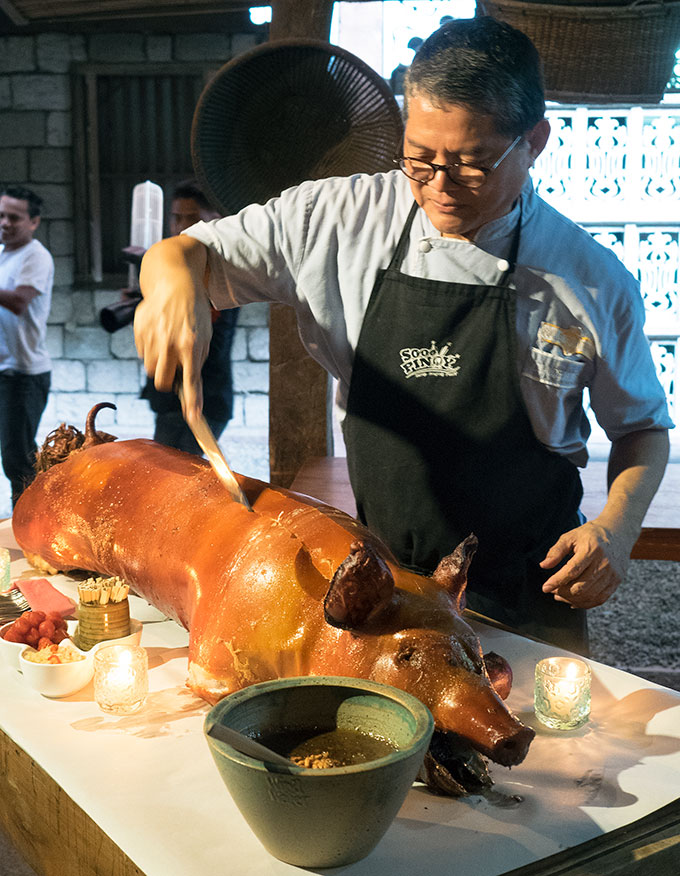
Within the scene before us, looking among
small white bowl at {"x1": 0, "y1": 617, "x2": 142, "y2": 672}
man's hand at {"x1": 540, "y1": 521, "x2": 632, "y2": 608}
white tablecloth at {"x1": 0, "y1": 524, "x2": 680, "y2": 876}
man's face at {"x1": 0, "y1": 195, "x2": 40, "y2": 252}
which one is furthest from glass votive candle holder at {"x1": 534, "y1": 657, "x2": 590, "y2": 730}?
man's face at {"x1": 0, "y1": 195, "x2": 40, "y2": 252}

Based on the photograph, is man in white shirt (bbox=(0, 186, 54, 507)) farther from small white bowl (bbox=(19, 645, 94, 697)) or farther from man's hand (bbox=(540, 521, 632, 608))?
man's hand (bbox=(540, 521, 632, 608))

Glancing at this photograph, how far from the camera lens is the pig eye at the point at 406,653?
107cm

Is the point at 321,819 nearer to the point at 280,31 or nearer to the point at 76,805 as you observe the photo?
the point at 76,805

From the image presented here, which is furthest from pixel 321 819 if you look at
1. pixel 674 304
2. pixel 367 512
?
pixel 674 304

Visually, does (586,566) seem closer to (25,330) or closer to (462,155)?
(462,155)

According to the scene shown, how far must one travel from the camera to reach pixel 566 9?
2.15 m

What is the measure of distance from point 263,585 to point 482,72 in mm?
773

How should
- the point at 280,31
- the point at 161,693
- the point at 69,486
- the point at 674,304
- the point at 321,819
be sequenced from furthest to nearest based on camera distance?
the point at 674,304 < the point at 280,31 < the point at 69,486 < the point at 161,693 < the point at 321,819

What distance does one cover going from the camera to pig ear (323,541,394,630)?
106 centimetres

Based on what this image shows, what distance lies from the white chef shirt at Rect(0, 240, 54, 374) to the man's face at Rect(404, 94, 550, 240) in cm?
314

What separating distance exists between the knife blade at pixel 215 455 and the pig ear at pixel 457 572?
Answer: 311 millimetres

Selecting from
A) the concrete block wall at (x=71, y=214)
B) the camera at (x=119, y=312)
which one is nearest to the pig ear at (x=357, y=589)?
the camera at (x=119, y=312)

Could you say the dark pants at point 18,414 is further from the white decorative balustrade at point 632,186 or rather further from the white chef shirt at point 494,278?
the white chef shirt at point 494,278

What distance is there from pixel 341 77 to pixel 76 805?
170 centimetres
